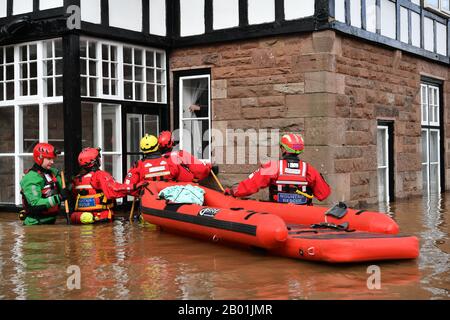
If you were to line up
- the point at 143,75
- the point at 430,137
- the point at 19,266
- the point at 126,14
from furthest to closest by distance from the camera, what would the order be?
1. the point at 430,137
2. the point at 143,75
3. the point at 126,14
4. the point at 19,266

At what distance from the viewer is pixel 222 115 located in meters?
12.1

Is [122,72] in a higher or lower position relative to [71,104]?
higher

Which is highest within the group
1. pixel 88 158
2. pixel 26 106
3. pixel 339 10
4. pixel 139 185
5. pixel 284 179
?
pixel 339 10

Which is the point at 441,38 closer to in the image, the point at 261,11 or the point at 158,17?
the point at 261,11

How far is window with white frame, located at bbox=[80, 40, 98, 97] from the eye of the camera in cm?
1116

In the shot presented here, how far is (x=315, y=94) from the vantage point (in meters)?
11.0

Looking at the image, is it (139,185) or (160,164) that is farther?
(160,164)

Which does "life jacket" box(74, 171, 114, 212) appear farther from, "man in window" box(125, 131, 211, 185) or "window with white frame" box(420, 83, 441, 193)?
"window with white frame" box(420, 83, 441, 193)

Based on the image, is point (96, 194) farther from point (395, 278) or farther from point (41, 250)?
point (395, 278)

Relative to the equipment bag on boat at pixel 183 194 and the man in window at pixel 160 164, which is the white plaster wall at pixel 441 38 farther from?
the equipment bag on boat at pixel 183 194

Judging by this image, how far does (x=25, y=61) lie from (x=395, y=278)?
794cm

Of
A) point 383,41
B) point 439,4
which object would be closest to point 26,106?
point 383,41

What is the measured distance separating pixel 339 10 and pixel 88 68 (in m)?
4.36
